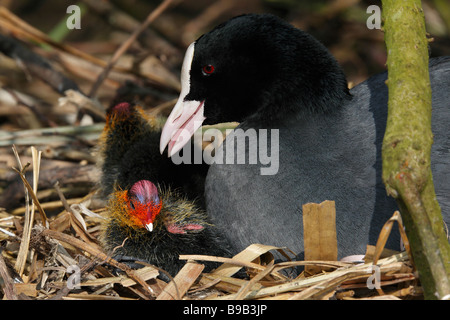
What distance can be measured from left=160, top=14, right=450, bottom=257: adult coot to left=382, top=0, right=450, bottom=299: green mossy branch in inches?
10.5

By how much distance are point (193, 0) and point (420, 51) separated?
3.06 m

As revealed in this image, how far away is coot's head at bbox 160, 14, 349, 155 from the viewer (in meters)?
2.04

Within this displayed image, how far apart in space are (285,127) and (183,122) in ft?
1.14

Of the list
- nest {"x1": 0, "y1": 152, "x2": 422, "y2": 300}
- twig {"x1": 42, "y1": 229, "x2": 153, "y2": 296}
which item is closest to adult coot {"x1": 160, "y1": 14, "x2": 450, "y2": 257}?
nest {"x1": 0, "y1": 152, "x2": 422, "y2": 300}

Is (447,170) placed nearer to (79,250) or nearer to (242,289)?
(242,289)

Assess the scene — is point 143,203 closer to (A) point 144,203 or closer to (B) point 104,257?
(A) point 144,203

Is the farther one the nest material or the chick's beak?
the chick's beak

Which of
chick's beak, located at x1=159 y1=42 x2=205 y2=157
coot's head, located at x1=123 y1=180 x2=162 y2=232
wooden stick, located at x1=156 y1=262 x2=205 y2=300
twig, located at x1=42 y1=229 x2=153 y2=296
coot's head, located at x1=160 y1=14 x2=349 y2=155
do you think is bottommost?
wooden stick, located at x1=156 y1=262 x2=205 y2=300

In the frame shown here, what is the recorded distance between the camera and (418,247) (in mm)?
1457

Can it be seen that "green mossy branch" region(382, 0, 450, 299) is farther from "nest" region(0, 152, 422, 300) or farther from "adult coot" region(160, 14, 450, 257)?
"adult coot" region(160, 14, 450, 257)

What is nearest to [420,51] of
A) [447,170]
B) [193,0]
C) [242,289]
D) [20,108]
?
[447,170]

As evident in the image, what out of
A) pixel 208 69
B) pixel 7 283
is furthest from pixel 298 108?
pixel 7 283

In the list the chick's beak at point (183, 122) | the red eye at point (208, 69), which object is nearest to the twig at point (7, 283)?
the chick's beak at point (183, 122)

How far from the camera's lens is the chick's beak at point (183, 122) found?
2166 mm
